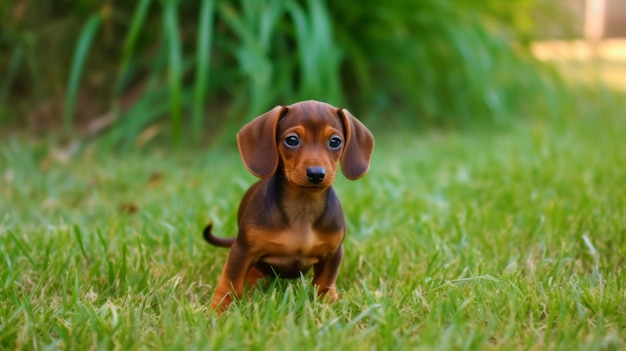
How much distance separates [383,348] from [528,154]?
9.72ft

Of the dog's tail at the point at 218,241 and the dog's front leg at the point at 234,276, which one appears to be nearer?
the dog's front leg at the point at 234,276

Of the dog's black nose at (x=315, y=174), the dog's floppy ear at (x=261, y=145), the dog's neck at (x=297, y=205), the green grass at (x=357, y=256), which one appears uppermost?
the dog's floppy ear at (x=261, y=145)

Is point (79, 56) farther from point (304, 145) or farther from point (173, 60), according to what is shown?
point (304, 145)

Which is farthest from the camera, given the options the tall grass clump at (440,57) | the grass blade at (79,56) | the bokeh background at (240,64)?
the tall grass clump at (440,57)

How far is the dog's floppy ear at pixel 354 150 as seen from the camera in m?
2.10

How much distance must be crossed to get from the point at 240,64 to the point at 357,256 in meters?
2.56

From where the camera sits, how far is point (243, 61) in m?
4.46

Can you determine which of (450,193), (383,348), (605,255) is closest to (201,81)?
(450,193)

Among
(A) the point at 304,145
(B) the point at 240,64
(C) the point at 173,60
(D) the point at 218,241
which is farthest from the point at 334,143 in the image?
(B) the point at 240,64

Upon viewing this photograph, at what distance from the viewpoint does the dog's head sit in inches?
76.5

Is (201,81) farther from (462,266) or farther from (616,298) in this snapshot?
(616,298)

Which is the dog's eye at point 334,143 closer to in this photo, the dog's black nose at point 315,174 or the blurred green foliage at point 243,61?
the dog's black nose at point 315,174

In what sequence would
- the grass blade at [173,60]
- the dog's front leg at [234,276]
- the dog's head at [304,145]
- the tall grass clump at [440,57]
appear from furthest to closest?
the tall grass clump at [440,57] → the grass blade at [173,60] → the dog's front leg at [234,276] → the dog's head at [304,145]

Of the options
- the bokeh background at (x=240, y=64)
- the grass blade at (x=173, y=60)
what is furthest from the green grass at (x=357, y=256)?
the bokeh background at (x=240, y=64)
